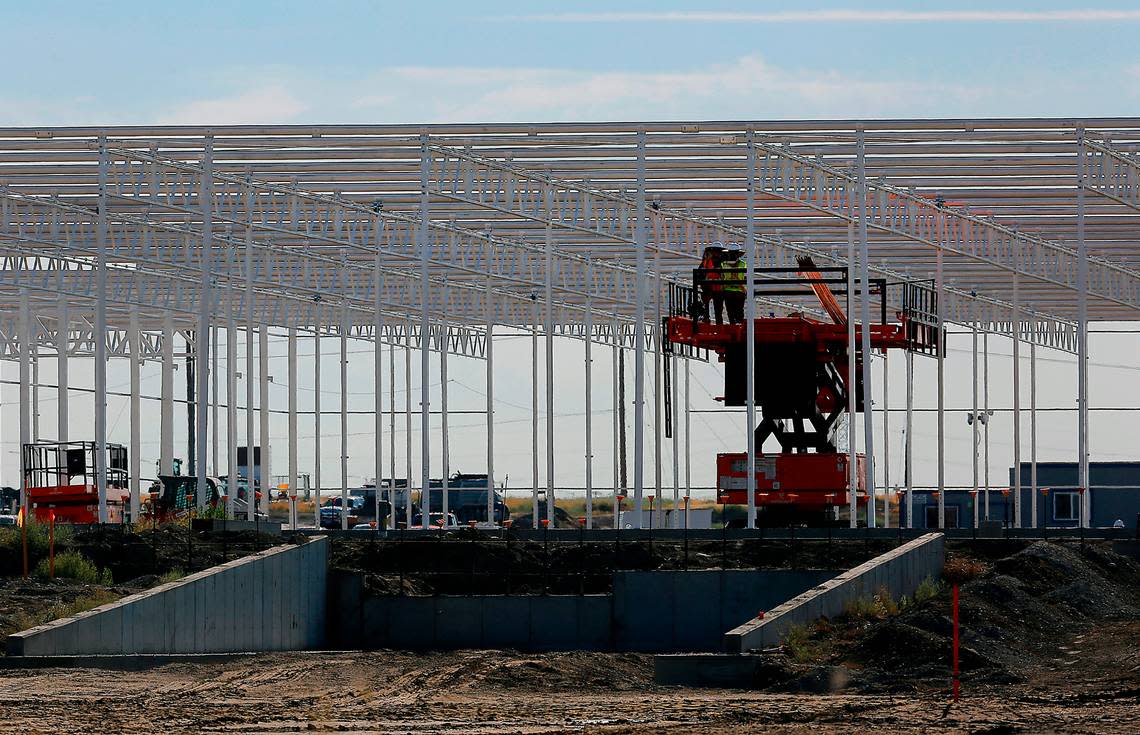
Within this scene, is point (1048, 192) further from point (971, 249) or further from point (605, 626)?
point (605, 626)

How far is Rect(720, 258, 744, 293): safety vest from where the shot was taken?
1341 inches

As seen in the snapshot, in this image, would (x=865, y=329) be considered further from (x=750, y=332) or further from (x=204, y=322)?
(x=204, y=322)

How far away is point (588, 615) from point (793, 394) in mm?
8528

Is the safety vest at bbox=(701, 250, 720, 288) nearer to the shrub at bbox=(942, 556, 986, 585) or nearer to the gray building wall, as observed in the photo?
the shrub at bbox=(942, 556, 986, 585)

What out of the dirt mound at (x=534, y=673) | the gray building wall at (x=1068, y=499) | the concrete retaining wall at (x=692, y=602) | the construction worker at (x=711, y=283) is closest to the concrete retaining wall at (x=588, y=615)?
the concrete retaining wall at (x=692, y=602)

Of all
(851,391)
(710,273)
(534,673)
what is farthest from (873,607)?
(710,273)

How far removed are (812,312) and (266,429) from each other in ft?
51.1

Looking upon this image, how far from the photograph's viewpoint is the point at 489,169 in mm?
34406

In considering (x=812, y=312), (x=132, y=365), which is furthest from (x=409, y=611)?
(x=812, y=312)

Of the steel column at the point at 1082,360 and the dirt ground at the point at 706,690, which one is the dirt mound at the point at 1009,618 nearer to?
the dirt ground at the point at 706,690

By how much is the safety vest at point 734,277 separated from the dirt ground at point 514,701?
14.0 metres

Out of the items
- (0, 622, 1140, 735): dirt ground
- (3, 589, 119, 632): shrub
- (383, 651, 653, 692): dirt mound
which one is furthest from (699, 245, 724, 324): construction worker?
(0, 622, 1140, 735): dirt ground

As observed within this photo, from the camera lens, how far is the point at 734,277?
113 ft

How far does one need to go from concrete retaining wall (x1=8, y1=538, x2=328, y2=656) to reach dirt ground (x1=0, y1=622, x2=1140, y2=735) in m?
1.51
